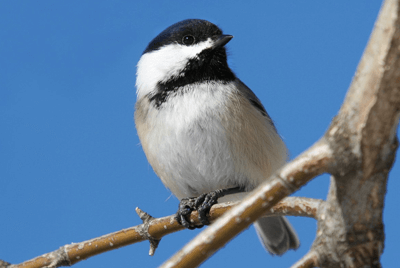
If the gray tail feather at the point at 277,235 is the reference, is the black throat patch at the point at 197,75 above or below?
above

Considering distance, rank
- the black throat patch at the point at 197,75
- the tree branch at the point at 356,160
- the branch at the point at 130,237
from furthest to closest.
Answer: the black throat patch at the point at 197,75
the branch at the point at 130,237
the tree branch at the point at 356,160

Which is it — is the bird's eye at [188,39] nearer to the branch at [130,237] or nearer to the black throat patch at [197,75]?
the black throat patch at [197,75]

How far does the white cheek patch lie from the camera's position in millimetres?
2346

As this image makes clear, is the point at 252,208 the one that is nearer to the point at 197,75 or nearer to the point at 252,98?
the point at 197,75

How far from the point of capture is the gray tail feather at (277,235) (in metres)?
2.67

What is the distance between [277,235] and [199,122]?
3.24 feet

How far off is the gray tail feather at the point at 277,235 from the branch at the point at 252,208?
1713mm

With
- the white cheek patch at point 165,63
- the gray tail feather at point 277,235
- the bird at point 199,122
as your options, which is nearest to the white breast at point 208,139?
the bird at point 199,122

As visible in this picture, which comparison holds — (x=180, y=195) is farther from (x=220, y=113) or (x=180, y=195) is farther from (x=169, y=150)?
(x=220, y=113)

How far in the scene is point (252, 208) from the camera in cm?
100

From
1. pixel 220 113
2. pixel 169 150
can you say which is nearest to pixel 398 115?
pixel 220 113

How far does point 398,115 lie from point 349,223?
33 centimetres

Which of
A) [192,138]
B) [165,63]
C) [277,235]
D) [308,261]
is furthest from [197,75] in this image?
[308,261]

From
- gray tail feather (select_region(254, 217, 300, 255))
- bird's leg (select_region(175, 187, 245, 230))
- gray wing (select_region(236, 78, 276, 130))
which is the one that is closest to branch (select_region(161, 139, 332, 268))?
bird's leg (select_region(175, 187, 245, 230))
